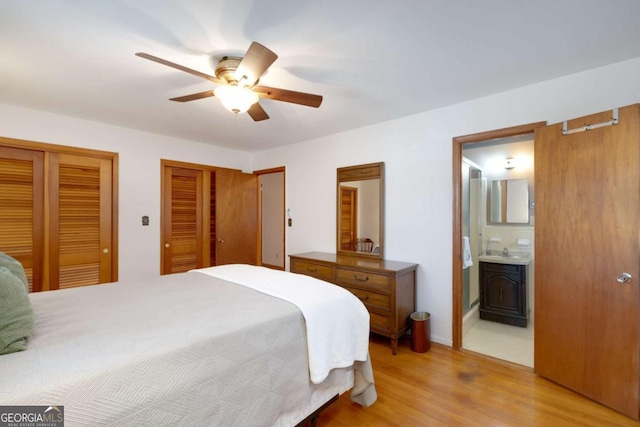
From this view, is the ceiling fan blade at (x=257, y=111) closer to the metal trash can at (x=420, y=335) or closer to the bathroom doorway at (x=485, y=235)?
the bathroom doorway at (x=485, y=235)

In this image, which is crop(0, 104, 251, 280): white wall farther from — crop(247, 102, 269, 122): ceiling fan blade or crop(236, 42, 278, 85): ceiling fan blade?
crop(236, 42, 278, 85): ceiling fan blade

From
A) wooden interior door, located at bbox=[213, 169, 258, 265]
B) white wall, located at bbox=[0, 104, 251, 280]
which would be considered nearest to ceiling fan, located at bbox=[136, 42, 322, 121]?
white wall, located at bbox=[0, 104, 251, 280]

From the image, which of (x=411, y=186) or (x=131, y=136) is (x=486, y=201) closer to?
(x=411, y=186)

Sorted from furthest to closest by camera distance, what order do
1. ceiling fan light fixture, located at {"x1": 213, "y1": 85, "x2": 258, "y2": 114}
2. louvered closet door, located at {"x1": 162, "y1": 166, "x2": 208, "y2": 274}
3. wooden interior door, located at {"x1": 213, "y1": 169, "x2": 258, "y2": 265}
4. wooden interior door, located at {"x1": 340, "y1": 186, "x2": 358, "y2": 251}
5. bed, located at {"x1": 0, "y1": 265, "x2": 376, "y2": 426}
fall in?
wooden interior door, located at {"x1": 213, "y1": 169, "x2": 258, "y2": 265}, louvered closet door, located at {"x1": 162, "y1": 166, "x2": 208, "y2": 274}, wooden interior door, located at {"x1": 340, "y1": 186, "x2": 358, "y2": 251}, ceiling fan light fixture, located at {"x1": 213, "y1": 85, "x2": 258, "y2": 114}, bed, located at {"x1": 0, "y1": 265, "x2": 376, "y2": 426}

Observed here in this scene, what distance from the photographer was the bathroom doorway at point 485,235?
109 inches

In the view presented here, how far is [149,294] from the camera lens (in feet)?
5.93

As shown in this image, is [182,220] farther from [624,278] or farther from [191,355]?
[624,278]

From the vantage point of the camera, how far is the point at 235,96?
6.19 ft

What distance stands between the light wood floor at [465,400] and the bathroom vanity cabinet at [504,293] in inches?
44.0

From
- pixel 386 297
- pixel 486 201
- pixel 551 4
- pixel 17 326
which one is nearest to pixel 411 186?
pixel 386 297

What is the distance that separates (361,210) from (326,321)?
79.5 inches

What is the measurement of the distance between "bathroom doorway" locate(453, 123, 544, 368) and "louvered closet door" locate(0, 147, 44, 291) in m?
4.24

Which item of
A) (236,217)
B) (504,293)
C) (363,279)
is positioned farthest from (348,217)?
(504,293)

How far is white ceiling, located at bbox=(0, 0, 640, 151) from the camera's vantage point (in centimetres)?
149
